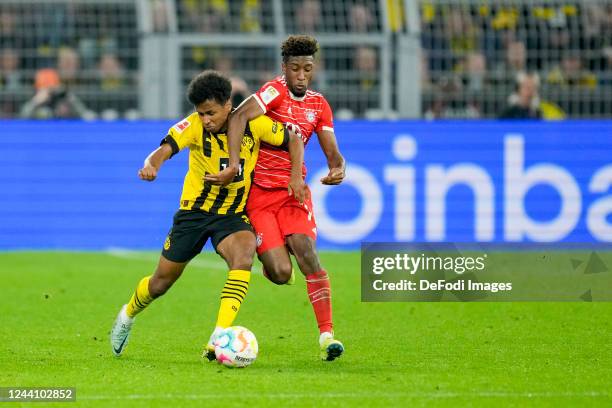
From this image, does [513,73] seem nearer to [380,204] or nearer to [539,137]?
[539,137]

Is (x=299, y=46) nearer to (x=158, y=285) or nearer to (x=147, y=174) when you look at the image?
(x=147, y=174)

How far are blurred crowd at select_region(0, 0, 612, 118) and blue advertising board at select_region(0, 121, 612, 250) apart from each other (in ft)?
3.12

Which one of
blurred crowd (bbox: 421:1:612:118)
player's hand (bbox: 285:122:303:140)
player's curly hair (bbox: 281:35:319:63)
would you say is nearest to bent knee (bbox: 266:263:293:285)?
player's hand (bbox: 285:122:303:140)

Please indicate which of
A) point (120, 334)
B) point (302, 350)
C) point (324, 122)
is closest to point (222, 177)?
point (324, 122)

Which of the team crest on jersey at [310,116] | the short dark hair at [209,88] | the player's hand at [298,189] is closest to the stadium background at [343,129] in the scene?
the team crest on jersey at [310,116]

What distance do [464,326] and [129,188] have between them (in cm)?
701

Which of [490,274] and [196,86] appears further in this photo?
[490,274]

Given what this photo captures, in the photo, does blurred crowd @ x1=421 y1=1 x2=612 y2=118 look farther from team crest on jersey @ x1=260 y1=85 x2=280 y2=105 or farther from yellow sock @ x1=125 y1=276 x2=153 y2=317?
yellow sock @ x1=125 y1=276 x2=153 y2=317

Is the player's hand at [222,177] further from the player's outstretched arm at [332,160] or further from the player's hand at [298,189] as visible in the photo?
the player's outstretched arm at [332,160]

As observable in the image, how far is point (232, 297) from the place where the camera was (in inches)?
305

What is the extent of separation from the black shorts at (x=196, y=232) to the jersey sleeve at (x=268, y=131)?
1.79 feet

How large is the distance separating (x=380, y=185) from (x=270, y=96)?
7.28 meters

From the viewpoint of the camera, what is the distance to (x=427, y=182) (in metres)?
15.4

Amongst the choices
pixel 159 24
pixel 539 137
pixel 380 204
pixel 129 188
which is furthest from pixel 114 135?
pixel 539 137
